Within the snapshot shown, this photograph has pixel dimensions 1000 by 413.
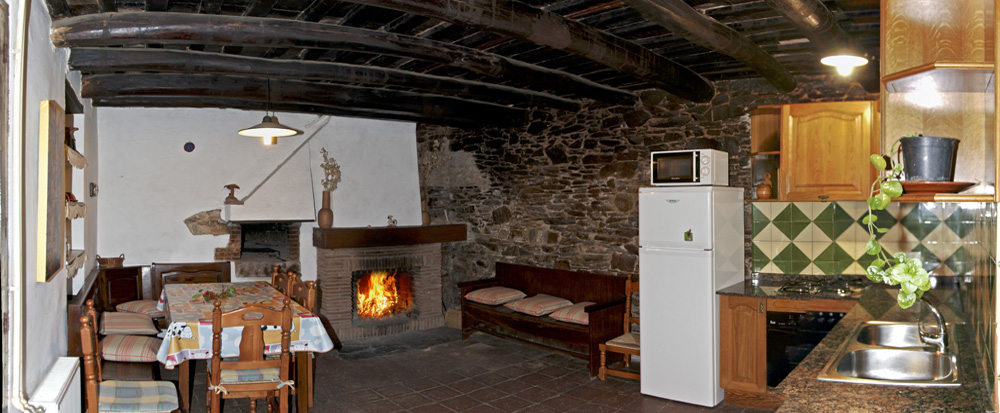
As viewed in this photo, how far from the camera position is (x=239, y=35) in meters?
3.65

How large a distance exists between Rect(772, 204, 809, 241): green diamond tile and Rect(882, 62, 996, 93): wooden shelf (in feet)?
9.96

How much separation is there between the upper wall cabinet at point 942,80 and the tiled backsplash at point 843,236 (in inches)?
99.4

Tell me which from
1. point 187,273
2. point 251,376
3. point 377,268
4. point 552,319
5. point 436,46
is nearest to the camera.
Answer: point 251,376

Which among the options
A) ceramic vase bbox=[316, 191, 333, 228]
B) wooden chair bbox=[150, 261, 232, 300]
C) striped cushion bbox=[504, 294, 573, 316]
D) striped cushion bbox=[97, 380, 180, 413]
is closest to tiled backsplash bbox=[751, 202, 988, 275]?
striped cushion bbox=[504, 294, 573, 316]

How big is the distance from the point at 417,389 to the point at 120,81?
11.2ft

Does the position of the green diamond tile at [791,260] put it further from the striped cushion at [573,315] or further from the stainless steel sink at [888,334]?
the stainless steel sink at [888,334]

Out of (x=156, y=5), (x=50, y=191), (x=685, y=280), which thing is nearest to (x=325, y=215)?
(x=156, y=5)

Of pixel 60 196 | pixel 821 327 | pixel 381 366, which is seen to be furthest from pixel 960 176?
pixel 381 366

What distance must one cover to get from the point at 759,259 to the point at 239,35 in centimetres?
423

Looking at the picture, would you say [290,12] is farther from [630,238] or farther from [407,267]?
[407,267]

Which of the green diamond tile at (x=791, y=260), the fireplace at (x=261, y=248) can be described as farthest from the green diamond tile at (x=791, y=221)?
the fireplace at (x=261, y=248)

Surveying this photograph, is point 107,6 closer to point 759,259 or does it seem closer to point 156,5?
point 156,5

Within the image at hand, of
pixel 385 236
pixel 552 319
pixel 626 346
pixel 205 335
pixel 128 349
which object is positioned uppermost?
pixel 385 236

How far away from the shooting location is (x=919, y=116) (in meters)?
2.38
